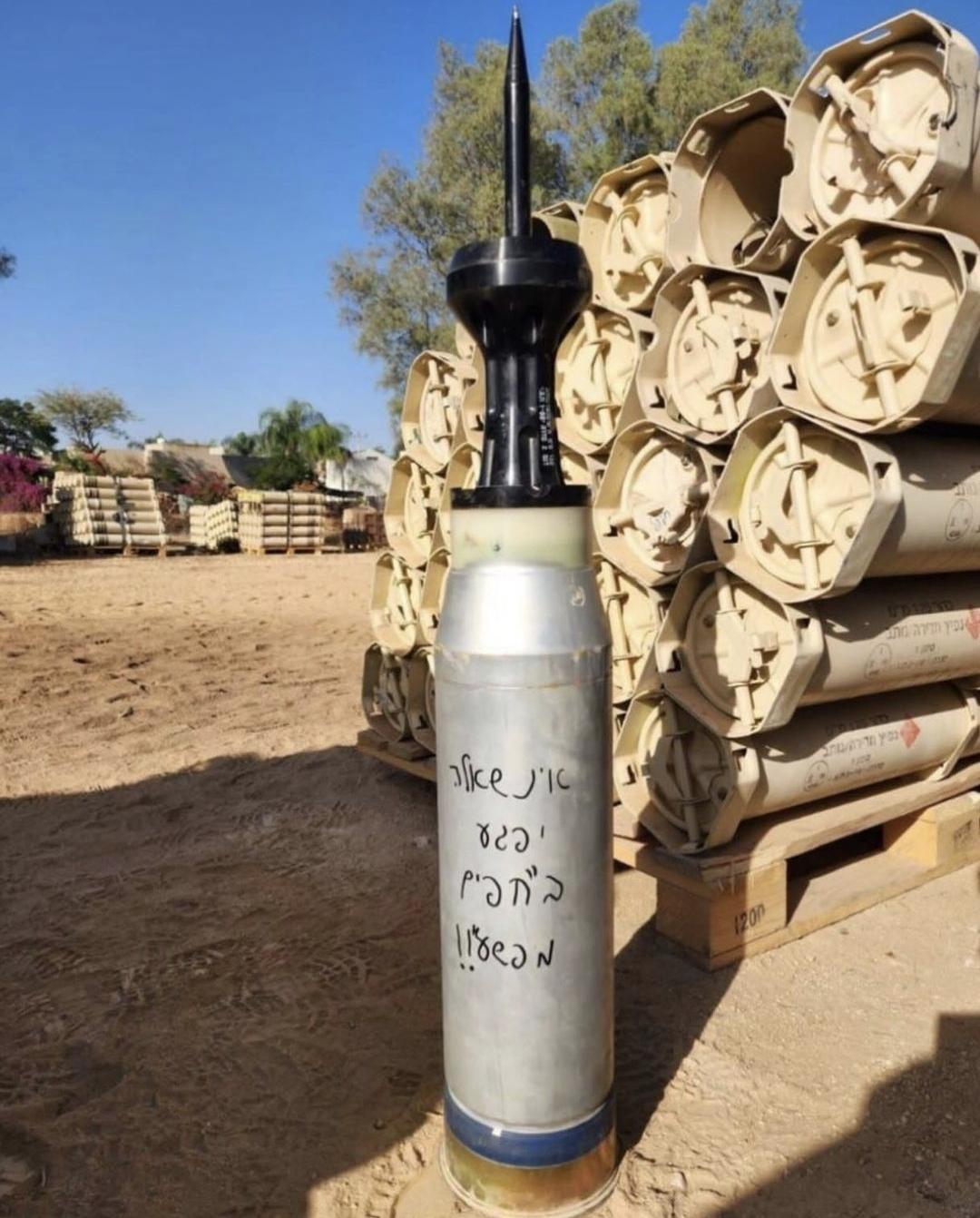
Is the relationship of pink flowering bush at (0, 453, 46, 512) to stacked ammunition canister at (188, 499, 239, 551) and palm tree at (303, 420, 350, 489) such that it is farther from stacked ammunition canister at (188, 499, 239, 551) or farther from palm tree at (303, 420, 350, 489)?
palm tree at (303, 420, 350, 489)

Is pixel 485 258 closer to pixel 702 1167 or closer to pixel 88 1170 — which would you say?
pixel 702 1167

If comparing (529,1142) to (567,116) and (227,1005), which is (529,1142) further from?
(567,116)

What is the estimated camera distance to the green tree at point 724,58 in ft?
59.1

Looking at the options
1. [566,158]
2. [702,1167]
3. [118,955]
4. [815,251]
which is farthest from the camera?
[566,158]

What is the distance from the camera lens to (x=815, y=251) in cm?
258

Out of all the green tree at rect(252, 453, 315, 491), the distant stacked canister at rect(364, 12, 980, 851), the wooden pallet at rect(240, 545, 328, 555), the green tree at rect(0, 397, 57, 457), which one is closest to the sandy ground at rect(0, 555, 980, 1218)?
the distant stacked canister at rect(364, 12, 980, 851)

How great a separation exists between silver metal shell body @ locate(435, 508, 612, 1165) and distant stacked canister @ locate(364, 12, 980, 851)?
108 cm

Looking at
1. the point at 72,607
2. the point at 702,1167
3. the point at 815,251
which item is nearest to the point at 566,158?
the point at 72,607

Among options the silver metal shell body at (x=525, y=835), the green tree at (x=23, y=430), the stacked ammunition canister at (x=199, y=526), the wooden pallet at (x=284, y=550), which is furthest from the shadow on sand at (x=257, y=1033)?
the green tree at (x=23, y=430)

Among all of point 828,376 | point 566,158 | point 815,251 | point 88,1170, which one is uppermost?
point 566,158

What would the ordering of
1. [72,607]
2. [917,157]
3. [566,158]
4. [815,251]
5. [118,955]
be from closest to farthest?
[917,157]
[815,251]
[118,955]
[72,607]
[566,158]

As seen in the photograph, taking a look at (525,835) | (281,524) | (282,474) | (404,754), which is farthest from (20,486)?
(525,835)

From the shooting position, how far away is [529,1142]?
1908 millimetres

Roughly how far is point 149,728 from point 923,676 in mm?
4727
